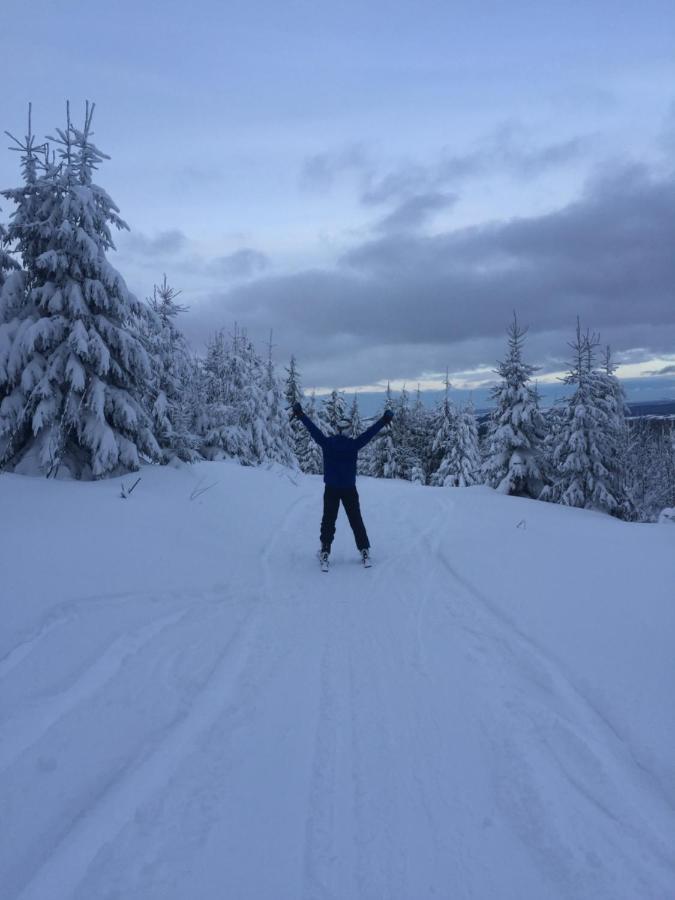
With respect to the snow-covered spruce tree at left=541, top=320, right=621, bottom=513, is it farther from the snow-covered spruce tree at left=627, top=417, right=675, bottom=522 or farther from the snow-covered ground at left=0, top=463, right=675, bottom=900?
the snow-covered ground at left=0, top=463, right=675, bottom=900

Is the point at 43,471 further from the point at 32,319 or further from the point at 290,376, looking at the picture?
the point at 290,376

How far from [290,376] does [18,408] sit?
109 ft

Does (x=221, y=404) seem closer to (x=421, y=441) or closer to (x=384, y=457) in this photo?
(x=384, y=457)

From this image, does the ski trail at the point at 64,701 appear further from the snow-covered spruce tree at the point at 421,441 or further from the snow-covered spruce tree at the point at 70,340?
the snow-covered spruce tree at the point at 421,441

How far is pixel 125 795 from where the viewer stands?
2.52 m

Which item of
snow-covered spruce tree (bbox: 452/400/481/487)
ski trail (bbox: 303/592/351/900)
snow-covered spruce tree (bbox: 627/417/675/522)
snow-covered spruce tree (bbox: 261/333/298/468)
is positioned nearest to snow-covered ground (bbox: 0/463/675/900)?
ski trail (bbox: 303/592/351/900)

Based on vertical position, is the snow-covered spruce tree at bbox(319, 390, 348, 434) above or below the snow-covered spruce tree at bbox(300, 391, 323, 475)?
above

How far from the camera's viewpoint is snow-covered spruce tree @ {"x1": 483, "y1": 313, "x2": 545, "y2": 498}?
→ 22656 mm

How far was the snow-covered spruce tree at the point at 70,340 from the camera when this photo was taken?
924 centimetres

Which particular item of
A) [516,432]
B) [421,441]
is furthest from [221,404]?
[421,441]

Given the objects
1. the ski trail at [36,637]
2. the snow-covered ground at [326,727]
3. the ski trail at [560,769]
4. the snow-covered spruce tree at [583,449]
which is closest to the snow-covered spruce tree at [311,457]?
the snow-covered spruce tree at [583,449]

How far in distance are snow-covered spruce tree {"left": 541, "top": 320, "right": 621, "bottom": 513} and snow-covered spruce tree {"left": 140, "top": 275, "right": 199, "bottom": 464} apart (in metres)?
17.3

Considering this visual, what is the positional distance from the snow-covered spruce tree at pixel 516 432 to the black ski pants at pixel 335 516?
16.7 m

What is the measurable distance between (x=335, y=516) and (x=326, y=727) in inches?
172
